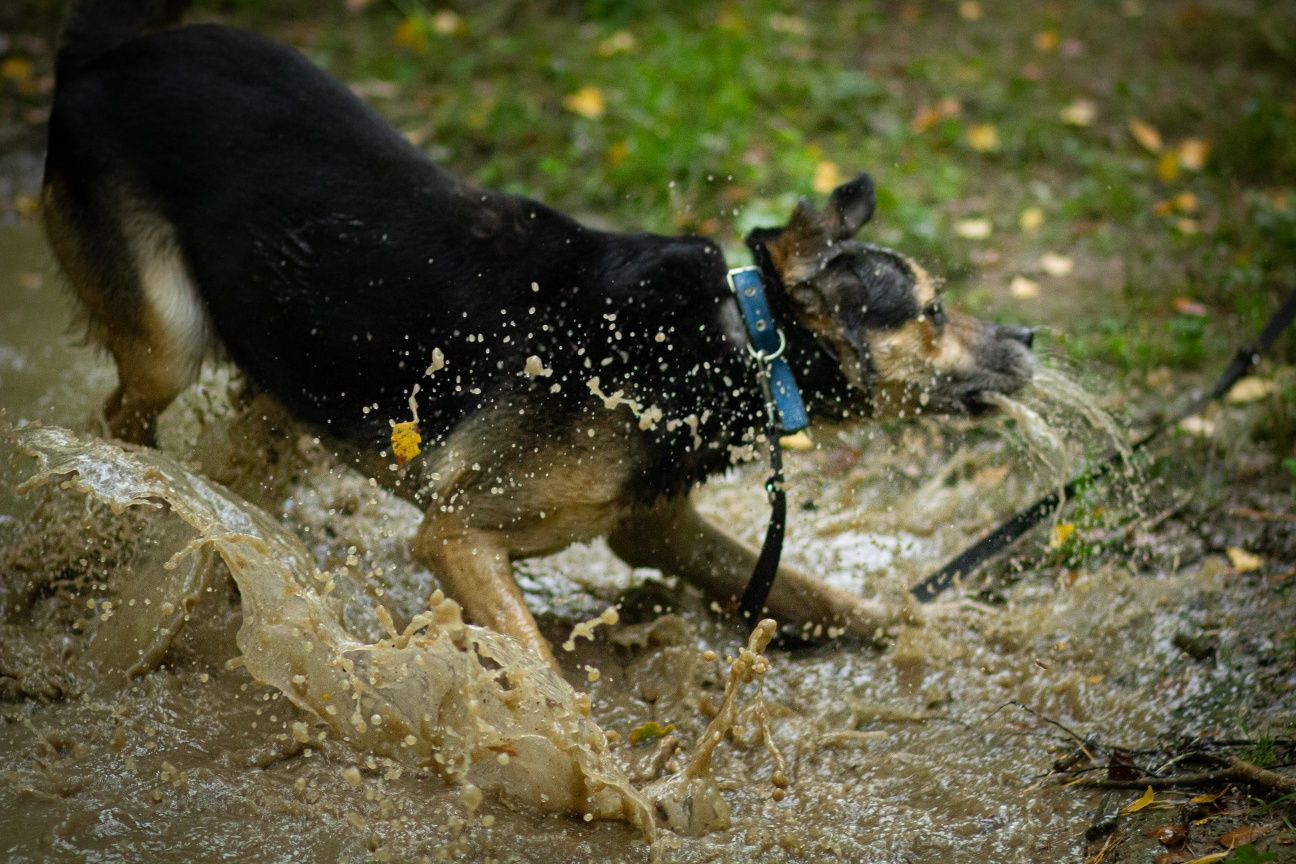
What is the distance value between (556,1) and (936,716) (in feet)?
23.2

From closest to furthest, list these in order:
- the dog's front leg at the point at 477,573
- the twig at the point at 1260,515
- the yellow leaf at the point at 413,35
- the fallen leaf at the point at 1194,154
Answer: the dog's front leg at the point at 477,573
the twig at the point at 1260,515
the fallen leaf at the point at 1194,154
the yellow leaf at the point at 413,35

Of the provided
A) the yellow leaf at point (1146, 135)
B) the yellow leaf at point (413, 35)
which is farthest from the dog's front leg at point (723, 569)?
the yellow leaf at point (413, 35)

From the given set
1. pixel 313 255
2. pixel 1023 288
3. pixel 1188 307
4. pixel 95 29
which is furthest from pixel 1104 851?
pixel 95 29

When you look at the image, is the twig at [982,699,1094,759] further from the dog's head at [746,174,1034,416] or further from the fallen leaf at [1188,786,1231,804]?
the dog's head at [746,174,1034,416]

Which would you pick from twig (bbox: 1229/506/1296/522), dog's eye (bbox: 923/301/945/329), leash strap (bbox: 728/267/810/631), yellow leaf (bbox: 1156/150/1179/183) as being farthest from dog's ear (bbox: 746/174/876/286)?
yellow leaf (bbox: 1156/150/1179/183)

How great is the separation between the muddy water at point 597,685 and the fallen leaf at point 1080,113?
3.22 metres

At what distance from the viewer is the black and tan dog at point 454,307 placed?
3.86 m

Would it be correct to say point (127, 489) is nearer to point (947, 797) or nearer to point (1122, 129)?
point (947, 797)

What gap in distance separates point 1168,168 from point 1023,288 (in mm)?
1680

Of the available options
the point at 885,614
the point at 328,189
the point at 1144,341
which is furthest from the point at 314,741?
the point at 1144,341

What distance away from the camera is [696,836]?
128 inches

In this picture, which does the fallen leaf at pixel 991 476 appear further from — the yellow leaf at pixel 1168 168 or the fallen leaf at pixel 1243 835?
the yellow leaf at pixel 1168 168

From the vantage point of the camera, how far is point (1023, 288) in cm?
635

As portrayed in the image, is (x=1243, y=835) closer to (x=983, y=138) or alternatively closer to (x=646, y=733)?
(x=646, y=733)
